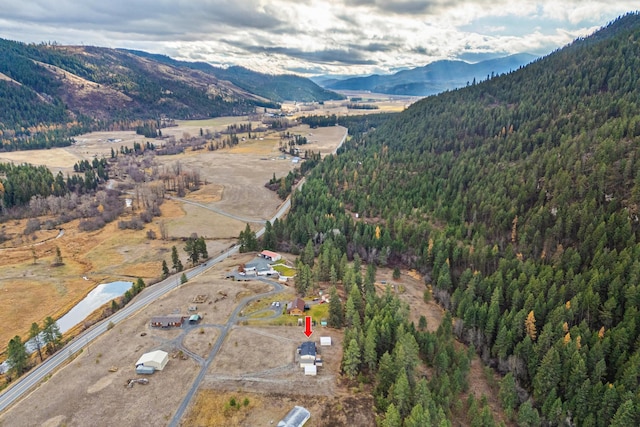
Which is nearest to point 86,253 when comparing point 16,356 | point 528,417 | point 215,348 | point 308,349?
point 16,356

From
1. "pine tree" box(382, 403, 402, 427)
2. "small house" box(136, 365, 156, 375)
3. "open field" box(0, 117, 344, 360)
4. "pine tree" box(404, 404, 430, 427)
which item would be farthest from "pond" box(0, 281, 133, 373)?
"pine tree" box(404, 404, 430, 427)

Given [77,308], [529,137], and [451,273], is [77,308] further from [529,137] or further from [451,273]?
[529,137]

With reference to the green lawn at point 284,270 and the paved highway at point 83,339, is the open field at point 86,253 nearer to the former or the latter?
the paved highway at point 83,339

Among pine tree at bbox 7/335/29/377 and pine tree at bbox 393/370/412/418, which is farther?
pine tree at bbox 7/335/29/377

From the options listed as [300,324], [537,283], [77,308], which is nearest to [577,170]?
[537,283]

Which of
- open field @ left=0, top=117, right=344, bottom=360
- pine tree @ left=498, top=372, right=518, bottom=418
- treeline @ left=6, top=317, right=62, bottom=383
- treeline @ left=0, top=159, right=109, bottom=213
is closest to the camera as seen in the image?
pine tree @ left=498, top=372, right=518, bottom=418

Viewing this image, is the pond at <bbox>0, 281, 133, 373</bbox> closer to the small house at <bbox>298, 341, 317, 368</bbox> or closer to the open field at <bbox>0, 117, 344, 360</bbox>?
the open field at <bbox>0, 117, 344, 360</bbox>
